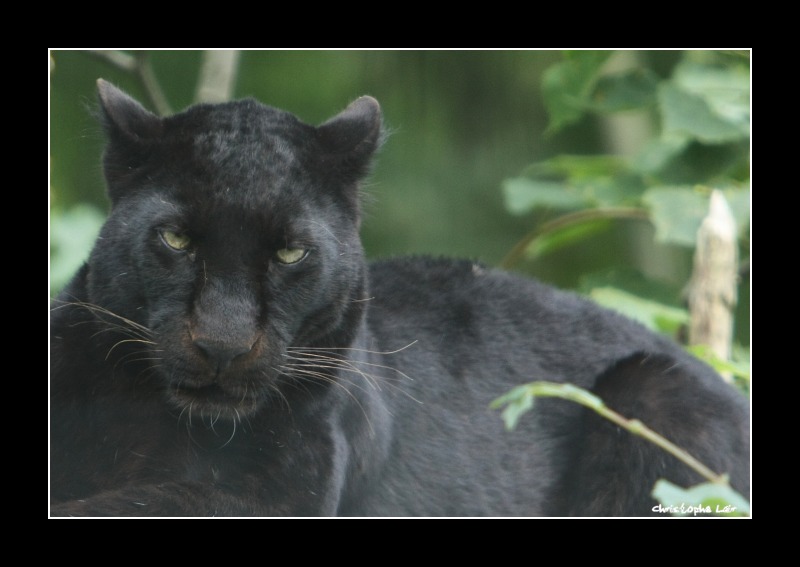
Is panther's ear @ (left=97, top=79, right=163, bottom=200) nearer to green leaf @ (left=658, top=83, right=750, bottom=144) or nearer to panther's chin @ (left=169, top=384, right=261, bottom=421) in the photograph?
panther's chin @ (left=169, top=384, right=261, bottom=421)

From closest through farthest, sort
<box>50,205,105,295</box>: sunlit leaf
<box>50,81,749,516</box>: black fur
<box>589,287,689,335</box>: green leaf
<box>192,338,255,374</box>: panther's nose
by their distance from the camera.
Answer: <box>192,338,255,374</box>: panther's nose
<box>50,81,749,516</box>: black fur
<box>50,205,105,295</box>: sunlit leaf
<box>589,287,689,335</box>: green leaf

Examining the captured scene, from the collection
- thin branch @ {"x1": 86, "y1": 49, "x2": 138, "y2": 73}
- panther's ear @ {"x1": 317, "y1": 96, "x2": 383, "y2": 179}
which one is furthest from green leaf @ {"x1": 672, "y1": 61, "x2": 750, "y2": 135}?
thin branch @ {"x1": 86, "y1": 49, "x2": 138, "y2": 73}

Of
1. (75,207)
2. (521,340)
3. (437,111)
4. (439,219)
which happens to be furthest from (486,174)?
(75,207)

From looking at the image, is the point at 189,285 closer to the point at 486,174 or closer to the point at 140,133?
the point at 140,133

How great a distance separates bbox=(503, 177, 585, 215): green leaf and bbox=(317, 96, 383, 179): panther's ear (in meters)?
Answer: 2.40

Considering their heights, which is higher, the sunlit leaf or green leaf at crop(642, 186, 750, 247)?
green leaf at crop(642, 186, 750, 247)

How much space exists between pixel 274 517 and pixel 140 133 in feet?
4.40

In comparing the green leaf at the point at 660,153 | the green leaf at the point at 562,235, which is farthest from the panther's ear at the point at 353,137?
the green leaf at the point at 660,153

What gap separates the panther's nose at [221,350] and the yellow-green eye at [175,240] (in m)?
0.32

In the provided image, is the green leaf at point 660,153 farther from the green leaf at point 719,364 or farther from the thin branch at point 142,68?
the thin branch at point 142,68

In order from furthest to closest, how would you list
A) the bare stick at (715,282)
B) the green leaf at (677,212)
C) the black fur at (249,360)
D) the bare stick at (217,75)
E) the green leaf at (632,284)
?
the green leaf at (632,284) < the green leaf at (677,212) < the bare stick at (715,282) < the bare stick at (217,75) < the black fur at (249,360)

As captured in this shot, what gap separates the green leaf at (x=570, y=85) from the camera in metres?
5.52

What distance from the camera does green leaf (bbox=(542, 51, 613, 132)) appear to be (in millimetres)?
5522

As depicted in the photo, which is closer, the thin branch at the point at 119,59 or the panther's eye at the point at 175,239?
the panther's eye at the point at 175,239
